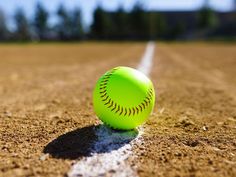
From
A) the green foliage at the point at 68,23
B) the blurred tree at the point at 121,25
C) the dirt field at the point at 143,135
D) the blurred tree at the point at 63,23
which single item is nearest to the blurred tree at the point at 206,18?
the blurred tree at the point at 121,25

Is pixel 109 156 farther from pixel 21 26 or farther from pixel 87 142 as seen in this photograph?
pixel 21 26

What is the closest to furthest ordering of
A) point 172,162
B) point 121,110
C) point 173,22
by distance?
point 172,162 → point 121,110 → point 173,22

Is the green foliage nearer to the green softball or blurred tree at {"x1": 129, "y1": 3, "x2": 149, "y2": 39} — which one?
blurred tree at {"x1": 129, "y1": 3, "x2": 149, "y2": 39}

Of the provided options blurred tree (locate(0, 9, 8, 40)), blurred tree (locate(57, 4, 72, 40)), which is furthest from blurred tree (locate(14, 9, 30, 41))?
blurred tree (locate(57, 4, 72, 40))

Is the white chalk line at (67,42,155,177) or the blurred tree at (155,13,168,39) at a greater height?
the white chalk line at (67,42,155,177)

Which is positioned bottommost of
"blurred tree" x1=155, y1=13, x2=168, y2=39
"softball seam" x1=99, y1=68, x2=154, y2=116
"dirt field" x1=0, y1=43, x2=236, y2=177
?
"blurred tree" x1=155, y1=13, x2=168, y2=39

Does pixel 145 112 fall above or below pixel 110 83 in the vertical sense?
below

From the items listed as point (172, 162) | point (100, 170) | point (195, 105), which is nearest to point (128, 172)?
point (100, 170)

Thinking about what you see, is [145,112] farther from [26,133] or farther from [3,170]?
[3,170]
